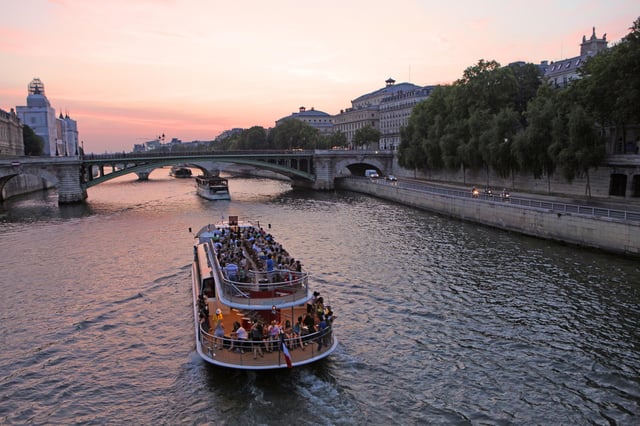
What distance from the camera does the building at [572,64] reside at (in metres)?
93.8

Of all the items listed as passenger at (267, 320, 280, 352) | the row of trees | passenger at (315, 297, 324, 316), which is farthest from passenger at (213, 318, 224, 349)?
the row of trees

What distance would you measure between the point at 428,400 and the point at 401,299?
375 inches

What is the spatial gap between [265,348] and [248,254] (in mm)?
9467

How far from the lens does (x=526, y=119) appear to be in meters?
56.4

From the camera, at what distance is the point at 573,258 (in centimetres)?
3209

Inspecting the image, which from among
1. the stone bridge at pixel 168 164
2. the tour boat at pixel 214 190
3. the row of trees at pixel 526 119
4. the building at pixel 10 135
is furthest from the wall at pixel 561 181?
the building at pixel 10 135

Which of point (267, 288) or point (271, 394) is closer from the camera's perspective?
point (271, 394)

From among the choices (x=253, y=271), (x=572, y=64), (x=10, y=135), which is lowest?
(x=253, y=271)

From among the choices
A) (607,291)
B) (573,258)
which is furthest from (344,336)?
(573,258)

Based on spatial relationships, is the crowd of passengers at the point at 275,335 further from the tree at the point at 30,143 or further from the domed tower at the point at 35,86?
the domed tower at the point at 35,86

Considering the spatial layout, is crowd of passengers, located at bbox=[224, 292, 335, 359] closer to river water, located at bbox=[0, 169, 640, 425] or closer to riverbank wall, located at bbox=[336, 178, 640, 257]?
river water, located at bbox=[0, 169, 640, 425]

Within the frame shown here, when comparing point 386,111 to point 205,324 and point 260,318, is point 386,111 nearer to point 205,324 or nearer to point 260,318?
point 260,318

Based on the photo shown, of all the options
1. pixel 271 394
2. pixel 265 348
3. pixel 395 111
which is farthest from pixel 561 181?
pixel 395 111

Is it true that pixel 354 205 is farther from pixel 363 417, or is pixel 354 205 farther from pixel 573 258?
pixel 363 417
